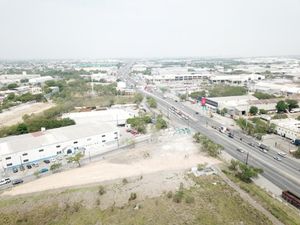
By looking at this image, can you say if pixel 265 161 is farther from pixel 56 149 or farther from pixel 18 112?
pixel 18 112

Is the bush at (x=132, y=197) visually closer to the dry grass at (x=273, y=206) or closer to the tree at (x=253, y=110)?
the dry grass at (x=273, y=206)

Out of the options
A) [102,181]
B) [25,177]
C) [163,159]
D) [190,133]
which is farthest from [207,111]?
[25,177]

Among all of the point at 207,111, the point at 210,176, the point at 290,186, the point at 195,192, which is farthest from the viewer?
the point at 207,111

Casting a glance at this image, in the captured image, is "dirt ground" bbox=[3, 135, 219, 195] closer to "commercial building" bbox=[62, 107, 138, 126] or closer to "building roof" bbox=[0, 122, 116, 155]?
"building roof" bbox=[0, 122, 116, 155]

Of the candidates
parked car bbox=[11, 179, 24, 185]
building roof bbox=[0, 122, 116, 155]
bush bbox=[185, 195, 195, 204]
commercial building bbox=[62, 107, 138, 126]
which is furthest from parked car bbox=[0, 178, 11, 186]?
commercial building bbox=[62, 107, 138, 126]

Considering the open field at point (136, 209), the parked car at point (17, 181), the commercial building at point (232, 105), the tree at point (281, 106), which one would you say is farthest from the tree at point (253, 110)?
the parked car at point (17, 181)

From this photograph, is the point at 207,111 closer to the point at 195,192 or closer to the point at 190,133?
the point at 190,133
